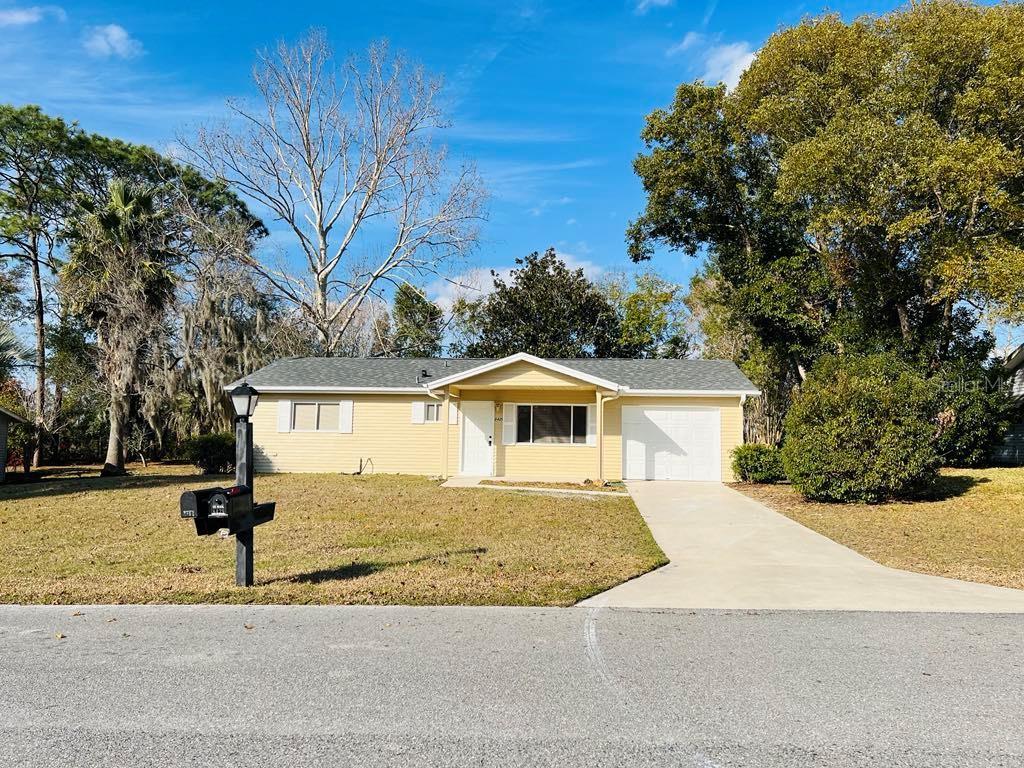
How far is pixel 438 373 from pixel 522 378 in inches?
157

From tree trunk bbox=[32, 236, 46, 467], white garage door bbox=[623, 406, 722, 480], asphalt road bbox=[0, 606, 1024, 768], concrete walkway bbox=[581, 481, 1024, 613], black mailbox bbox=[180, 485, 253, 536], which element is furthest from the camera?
tree trunk bbox=[32, 236, 46, 467]

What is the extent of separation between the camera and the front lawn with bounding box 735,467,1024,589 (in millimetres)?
8109

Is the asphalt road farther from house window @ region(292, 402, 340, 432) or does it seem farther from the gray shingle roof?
house window @ region(292, 402, 340, 432)

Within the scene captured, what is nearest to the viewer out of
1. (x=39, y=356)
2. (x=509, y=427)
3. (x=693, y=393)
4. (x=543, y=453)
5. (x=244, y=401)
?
(x=244, y=401)

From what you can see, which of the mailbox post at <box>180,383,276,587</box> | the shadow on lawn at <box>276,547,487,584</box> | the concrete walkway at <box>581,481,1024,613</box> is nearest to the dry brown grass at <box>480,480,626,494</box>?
the concrete walkway at <box>581,481,1024,613</box>

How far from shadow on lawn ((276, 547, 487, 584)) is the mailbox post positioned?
46 centimetres

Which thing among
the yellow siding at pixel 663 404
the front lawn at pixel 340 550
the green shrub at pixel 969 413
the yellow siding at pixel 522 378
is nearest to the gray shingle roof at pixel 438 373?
the yellow siding at pixel 663 404

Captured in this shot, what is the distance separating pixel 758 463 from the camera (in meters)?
17.6

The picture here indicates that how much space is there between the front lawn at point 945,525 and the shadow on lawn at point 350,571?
5489 mm

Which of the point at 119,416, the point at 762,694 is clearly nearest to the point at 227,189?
the point at 119,416

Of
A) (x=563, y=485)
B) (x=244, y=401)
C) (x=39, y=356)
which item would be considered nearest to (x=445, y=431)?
(x=563, y=485)

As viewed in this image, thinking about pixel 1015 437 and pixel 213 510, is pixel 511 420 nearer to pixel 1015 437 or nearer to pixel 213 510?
pixel 213 510

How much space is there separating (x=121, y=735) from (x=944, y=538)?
1041 centimetres

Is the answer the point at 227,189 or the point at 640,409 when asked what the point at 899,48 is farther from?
the point at 227,189
